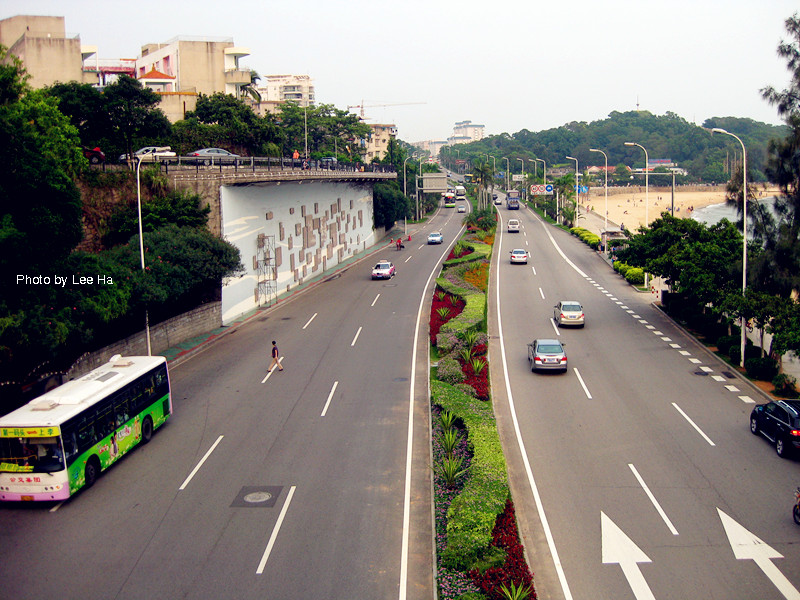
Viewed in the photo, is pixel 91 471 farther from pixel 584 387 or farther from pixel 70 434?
pixel 584 387

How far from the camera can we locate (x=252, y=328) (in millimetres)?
39500

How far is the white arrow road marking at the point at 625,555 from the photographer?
14.1 m

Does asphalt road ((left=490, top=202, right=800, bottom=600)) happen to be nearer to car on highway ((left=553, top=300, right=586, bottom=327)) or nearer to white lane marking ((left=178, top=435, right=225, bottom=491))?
car on highway ((left=553, top=300, right=586, bottom=327))

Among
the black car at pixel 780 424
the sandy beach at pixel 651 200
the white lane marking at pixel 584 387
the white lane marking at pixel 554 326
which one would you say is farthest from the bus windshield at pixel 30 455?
the sandy beach at pixel 651 200

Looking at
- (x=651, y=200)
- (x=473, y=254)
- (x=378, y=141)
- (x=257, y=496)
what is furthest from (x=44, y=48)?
(x=651, y=200)

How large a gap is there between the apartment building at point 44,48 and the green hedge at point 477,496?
64687 millimetres

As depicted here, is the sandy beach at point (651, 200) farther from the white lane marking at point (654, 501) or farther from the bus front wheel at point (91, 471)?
the bus front wheel at point (91, 471)

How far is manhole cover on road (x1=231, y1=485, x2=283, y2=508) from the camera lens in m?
18.0

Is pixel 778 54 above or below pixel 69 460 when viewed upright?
above

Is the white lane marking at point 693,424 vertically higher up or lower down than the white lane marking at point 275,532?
higher up

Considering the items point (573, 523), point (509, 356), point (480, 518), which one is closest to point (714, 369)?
point (509, 356)

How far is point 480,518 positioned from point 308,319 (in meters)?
26.9

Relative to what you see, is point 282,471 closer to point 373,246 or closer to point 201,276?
point 201,276

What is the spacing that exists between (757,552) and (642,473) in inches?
175
